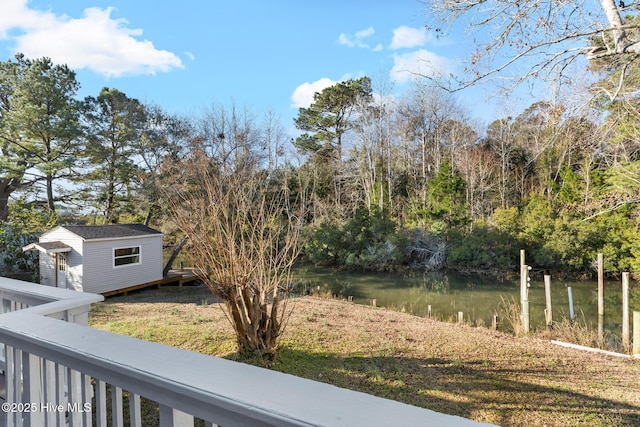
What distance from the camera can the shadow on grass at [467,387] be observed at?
3.36 m

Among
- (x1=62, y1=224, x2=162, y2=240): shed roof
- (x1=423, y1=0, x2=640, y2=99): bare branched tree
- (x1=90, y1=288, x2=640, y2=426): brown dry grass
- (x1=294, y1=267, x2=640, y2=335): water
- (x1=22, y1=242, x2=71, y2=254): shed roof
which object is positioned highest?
(x1=423, y1=0, x2=640, y2=99): bare branched tree

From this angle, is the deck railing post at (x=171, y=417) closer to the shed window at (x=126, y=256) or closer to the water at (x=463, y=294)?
the water at (x=463, y=294)

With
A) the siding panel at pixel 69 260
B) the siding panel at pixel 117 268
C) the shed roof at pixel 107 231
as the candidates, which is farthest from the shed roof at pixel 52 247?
the siding panel at pixel 117 268

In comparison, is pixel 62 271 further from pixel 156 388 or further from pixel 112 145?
pixel 156 388

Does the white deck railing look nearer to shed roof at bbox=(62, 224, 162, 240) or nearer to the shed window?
shed roof at bbox=(62, 224, 162, 240)

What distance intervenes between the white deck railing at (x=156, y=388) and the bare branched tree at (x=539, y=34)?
3.82 metres

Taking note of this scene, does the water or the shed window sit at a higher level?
the shed window

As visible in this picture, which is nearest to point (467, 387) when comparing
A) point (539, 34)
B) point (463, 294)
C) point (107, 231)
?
point (539, 34)

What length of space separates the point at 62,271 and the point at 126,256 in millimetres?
1710

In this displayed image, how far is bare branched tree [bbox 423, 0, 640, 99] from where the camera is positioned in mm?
3268

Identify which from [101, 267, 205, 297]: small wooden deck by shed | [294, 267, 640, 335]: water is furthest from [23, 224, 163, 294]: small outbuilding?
[294, 267, 640, 335]: water

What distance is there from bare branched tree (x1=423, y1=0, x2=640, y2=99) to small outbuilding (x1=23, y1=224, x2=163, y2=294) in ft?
35.3

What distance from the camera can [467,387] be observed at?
12.6 feet

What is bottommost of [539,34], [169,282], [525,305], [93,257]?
[169,282]
